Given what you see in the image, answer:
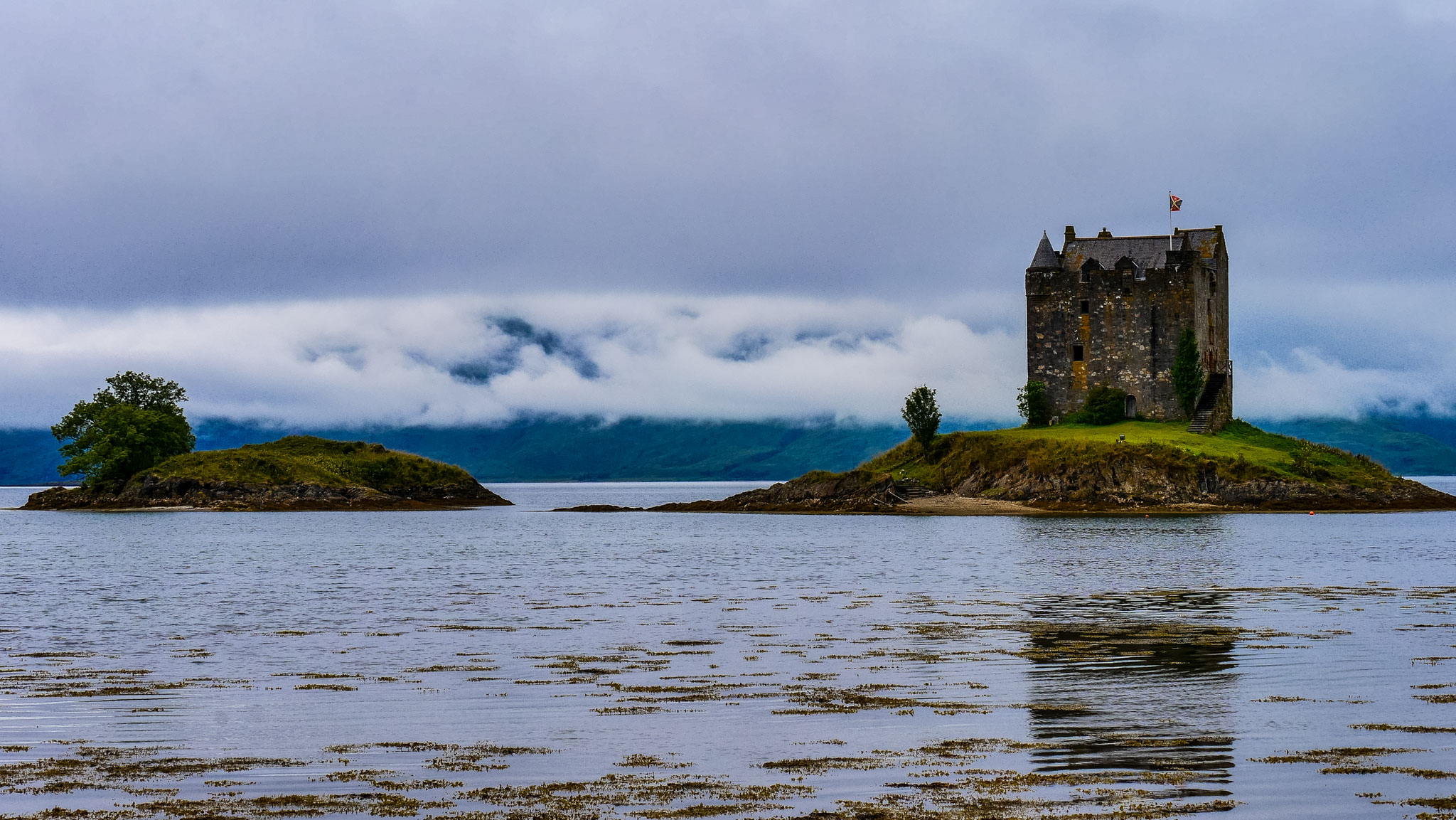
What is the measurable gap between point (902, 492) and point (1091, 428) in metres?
17.9

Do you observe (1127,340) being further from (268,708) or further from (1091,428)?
(268,708)

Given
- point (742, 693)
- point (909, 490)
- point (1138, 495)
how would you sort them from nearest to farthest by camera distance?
1. point (742, 693)
2. point (1138, 495)
3. point (909, 490)

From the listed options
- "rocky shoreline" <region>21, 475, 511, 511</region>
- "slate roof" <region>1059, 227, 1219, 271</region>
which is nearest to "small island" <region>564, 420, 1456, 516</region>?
"slate roof" <region>1059, 227, 1219, 271</region>

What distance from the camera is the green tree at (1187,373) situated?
5032 inches

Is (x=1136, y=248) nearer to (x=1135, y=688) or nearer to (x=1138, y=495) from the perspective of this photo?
(x=1138, y=495)

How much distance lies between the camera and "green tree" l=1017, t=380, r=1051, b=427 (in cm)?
13350

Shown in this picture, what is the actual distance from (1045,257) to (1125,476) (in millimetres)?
28736

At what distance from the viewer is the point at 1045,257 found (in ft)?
446

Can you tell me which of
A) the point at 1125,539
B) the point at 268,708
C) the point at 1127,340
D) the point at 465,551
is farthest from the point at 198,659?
the point at 1127,340

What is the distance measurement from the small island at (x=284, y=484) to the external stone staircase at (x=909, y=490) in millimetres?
72733

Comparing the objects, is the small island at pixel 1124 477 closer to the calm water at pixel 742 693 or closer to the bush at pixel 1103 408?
the bush at pixel 1103 408

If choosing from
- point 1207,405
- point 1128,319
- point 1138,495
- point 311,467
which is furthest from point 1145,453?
point 311,467

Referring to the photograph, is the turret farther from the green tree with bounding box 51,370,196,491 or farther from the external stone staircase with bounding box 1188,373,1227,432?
the green tree with bounding box 51,370,196,491

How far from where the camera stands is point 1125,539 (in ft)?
269
